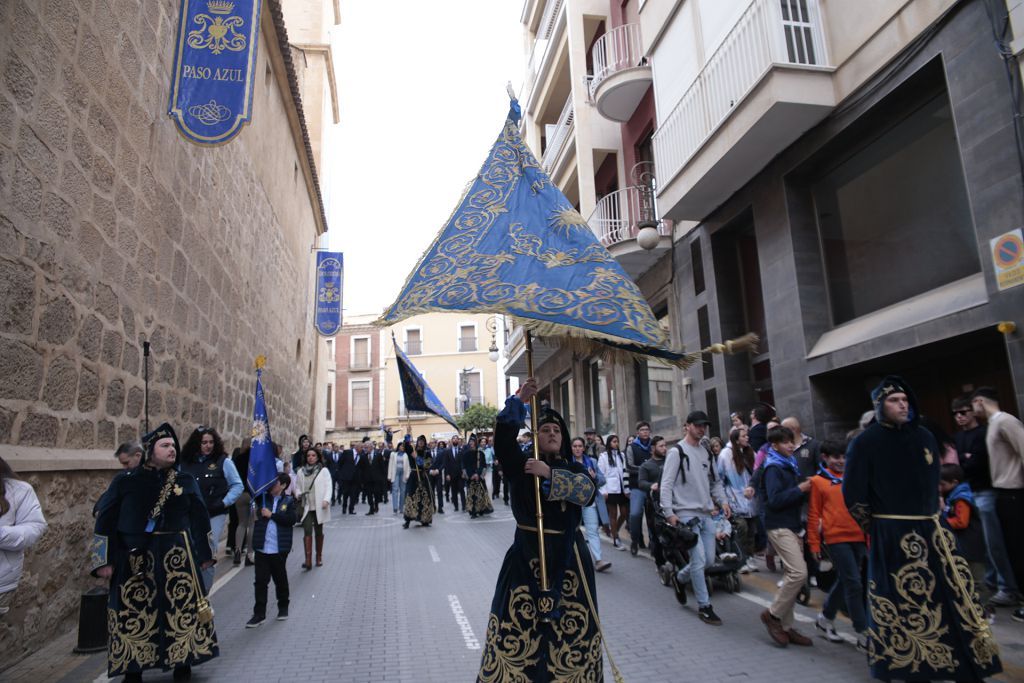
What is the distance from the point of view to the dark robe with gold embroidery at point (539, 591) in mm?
3555

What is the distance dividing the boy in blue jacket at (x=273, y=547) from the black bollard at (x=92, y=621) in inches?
52.7

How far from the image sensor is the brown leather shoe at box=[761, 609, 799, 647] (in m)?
5.43

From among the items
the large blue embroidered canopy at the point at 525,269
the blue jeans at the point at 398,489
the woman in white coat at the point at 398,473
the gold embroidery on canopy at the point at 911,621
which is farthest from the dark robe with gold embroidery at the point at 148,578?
the blue jeans at the point at 398,489

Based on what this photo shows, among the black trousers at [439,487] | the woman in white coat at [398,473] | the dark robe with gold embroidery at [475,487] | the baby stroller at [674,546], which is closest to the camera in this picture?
the baby stroller at [674,546]

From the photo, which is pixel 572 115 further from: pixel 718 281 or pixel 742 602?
pixel 742 602

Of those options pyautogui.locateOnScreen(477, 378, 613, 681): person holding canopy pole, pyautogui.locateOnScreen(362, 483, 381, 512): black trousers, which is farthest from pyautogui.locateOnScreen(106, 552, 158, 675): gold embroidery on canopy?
pyautogui.locateOnScreen(362, 483, 381, 512): black trousers

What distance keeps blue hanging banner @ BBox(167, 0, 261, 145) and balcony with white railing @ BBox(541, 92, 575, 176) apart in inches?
435

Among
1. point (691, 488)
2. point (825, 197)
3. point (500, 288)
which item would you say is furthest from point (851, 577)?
point (825, 197)

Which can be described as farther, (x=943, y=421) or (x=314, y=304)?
(x=314, y=304)

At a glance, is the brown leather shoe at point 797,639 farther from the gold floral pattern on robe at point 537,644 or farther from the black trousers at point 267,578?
the black trousers at point 267,578

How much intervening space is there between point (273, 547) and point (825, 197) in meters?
8.97

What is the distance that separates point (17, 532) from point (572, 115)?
56.3 ft

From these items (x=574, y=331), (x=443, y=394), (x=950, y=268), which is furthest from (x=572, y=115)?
(x=443, y=394)

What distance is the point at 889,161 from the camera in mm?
9062
